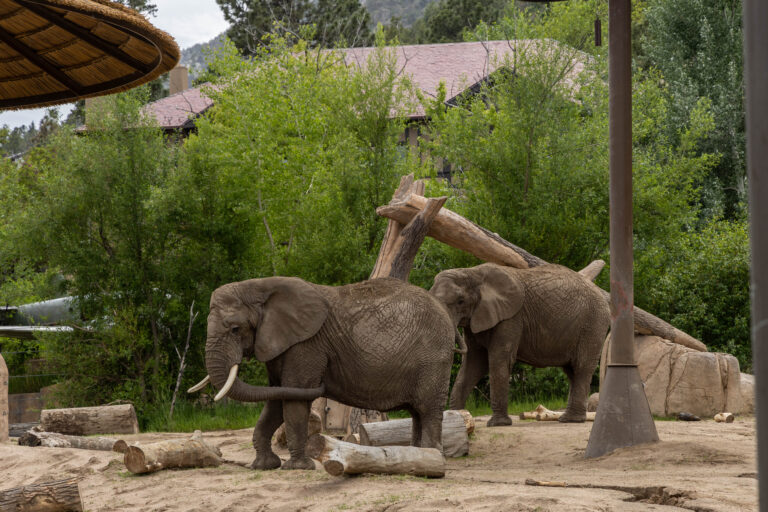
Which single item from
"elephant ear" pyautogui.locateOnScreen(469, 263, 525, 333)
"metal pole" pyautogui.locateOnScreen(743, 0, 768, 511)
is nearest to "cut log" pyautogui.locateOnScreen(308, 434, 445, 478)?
"elephant ear" pyautogui.locateOnScreen(469, 263, 525, 333)

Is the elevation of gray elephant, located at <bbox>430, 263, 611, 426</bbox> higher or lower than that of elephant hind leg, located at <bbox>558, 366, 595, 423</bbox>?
higher

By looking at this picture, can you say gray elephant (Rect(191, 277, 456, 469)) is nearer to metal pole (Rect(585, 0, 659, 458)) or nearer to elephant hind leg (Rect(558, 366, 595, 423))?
metal pole (Rect(585, 0, 659, 458))

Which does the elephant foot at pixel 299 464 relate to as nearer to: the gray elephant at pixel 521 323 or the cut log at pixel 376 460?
the cut log at pixel 376 460

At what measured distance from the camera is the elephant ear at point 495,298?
10.5m

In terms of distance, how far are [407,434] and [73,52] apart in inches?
212

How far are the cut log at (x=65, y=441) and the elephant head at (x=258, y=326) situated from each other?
9.04 feet

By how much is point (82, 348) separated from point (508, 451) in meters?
8.48

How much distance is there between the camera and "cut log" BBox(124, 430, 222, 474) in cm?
788

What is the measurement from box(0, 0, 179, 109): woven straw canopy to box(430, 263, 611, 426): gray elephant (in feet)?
21.0

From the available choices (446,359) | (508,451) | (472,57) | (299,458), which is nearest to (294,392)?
(299,458)

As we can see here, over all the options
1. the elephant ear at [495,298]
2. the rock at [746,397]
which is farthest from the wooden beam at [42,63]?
the rock at [746,397]

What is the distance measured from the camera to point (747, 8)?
1620 mm

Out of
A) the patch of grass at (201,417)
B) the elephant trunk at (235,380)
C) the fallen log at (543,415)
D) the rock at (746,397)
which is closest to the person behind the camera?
the elephant trunk at (235,380)

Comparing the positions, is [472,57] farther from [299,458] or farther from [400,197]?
[299,458]
